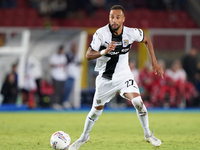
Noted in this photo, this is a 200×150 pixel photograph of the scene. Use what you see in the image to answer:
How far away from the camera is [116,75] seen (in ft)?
21.4

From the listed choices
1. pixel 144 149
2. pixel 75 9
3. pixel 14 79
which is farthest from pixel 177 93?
pixel 144 149

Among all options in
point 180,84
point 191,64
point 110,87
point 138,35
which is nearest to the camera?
point 110,87

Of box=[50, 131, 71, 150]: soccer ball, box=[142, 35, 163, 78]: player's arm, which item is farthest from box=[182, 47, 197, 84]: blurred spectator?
box=[50, 131, 71, 150]: soccer ball

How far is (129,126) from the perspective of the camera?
33.5 ft

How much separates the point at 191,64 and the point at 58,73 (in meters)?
5.33

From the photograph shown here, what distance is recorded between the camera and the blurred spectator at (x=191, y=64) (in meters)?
16.5

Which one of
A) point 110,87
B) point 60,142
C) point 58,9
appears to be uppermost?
point 58,9

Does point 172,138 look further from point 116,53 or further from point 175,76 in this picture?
point 175,76

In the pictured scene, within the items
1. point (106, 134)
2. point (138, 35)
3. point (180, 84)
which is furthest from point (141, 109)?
point (180, 84)

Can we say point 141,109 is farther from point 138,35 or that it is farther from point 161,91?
point 161,91

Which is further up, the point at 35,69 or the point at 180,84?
the point at 35,69

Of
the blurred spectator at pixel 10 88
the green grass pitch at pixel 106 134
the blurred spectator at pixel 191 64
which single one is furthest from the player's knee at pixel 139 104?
the blurred spectator at pixel 191 64

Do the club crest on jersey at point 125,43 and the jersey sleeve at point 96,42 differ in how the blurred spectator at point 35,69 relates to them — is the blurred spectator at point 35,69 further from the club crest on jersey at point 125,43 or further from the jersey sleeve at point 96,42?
the jersey sleeve at point 96,42

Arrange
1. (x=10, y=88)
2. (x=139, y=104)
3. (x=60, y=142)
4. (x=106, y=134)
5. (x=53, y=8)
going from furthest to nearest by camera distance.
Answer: (x=53, y=8)
(x=10, y=88)
(x=106, y=134)
(x=139, y=104)
(x=60, y=142)
